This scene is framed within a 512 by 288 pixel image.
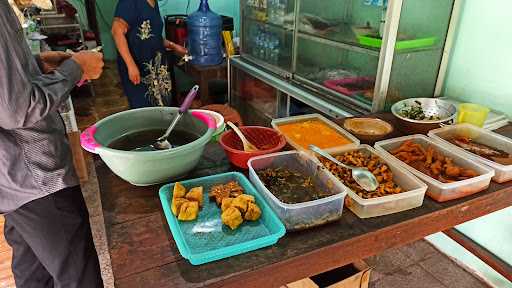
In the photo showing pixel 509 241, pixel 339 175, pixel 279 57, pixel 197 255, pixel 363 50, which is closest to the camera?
pixel 197 255

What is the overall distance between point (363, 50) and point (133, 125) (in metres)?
1.22

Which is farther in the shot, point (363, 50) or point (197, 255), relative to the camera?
point (363, 50)

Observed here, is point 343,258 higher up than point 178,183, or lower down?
lower down

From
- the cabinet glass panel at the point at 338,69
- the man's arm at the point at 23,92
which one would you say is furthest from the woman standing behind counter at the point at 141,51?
the man's arm at the point at 23,92

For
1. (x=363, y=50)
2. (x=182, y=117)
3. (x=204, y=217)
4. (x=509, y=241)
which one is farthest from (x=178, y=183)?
(x=509, y=241)

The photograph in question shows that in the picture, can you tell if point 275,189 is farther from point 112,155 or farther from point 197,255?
point 112,155

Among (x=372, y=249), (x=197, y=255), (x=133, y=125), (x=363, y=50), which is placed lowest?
(x=372, y=249)

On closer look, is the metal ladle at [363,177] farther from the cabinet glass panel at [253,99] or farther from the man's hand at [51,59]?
the cabinet glass panel at [253,99]

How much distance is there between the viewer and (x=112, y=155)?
38.5 inches

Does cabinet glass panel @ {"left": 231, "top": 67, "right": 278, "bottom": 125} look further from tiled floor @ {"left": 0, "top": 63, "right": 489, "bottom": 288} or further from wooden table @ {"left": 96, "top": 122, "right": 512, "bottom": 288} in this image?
wooden table @ {"left": 96, "top": 122, "right": 512, "bottom": 288}

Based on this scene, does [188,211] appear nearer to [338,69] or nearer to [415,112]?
[415,112]

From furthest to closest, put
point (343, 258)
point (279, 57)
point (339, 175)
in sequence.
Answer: point (279, 57) < point (339, 175) < point (343, 258)

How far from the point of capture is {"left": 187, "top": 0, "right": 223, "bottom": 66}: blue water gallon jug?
10.6 feet

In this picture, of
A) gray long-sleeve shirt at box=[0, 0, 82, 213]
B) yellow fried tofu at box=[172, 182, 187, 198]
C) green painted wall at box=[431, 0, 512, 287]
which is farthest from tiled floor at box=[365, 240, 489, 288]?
gray long-sleeve shirt at box=[0, 0, 82, 213]
